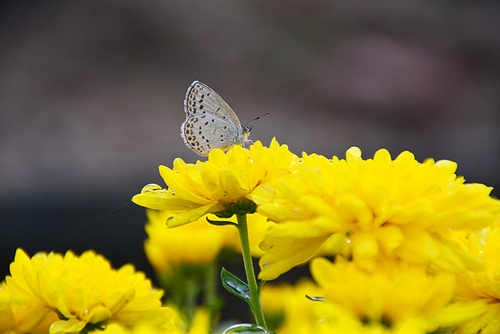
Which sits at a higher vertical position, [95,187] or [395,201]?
[395,201]

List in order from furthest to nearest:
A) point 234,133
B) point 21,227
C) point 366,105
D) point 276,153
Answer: point 366,105 < point 21,227 < point 234,133 < point 276,153

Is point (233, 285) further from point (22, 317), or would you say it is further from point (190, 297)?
point (190, 297)

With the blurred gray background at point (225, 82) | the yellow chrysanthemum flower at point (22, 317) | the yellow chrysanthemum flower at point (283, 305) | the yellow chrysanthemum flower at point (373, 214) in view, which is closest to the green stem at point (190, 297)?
the yellow chrysanthemum flower at point (283, 305)

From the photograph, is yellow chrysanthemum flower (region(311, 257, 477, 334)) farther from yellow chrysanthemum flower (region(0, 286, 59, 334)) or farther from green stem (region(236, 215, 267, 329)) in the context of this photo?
yellow chrysanthemum flower (region(0, 286, 59, 334))

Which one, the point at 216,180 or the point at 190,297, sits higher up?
the point at 216,180

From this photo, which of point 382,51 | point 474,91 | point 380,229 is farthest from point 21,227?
point 474,91

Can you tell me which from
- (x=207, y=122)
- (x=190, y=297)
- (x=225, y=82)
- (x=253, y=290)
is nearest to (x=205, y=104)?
(x=207, y=122)

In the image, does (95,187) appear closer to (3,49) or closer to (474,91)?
(3,49)
